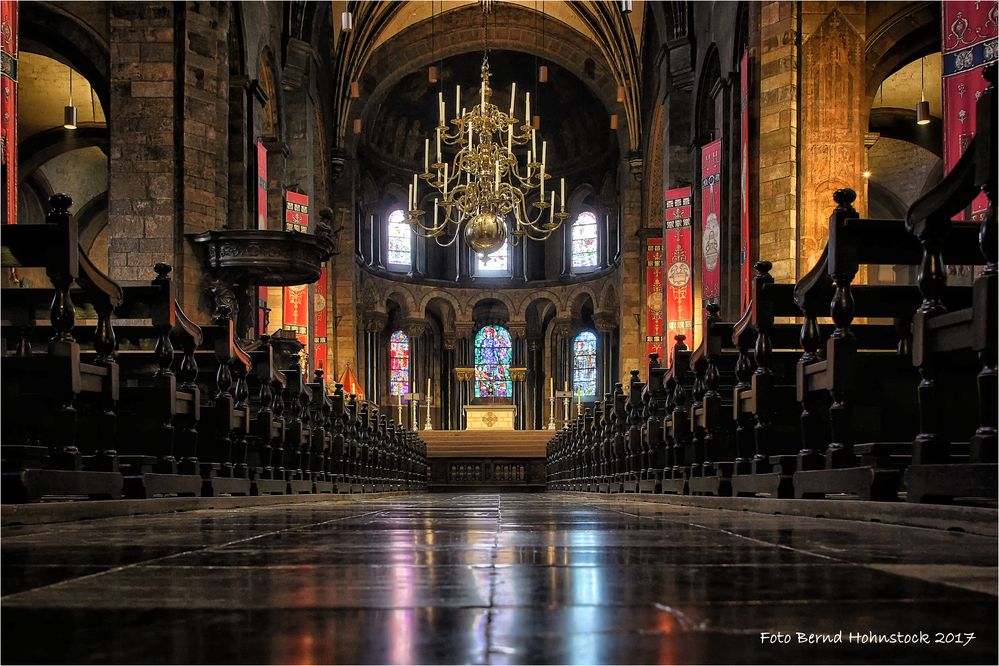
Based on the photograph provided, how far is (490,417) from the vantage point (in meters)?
26.6

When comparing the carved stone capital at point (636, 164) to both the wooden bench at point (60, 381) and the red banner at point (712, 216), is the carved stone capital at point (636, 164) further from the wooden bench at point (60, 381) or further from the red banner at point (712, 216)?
the wooden bench at point (60, 381)

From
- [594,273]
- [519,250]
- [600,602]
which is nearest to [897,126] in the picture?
[594,273]

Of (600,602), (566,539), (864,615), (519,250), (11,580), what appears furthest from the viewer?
(519,250)

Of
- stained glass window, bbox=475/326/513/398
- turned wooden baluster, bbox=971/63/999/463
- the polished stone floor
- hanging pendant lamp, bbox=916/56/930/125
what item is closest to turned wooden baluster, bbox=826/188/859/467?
turned wooden baluster, bbox=971/63/999/463

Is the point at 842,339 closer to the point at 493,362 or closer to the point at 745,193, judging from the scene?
the point at 745,193

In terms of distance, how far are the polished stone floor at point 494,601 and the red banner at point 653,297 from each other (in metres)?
20.5

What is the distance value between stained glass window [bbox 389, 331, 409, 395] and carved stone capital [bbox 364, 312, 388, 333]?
171 cm

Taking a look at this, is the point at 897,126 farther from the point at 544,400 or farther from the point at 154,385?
the point at 154,385

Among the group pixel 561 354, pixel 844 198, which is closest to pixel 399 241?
pixel 561 354

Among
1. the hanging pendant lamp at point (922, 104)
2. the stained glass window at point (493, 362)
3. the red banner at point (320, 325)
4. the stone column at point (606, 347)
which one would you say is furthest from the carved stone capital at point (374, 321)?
the hanging pendant lamp at point (922, 104)

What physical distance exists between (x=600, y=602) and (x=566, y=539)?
49.9 inches

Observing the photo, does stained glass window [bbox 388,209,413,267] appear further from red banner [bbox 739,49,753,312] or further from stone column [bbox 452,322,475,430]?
red banner [bbox 739,49,753,312]

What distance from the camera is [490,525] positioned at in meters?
3.30

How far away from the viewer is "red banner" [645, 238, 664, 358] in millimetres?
22891
